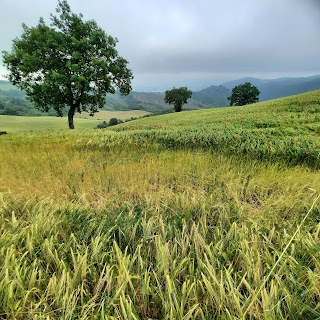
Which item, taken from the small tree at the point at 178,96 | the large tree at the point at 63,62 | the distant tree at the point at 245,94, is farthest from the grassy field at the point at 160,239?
the distant tree at the point at 245,94

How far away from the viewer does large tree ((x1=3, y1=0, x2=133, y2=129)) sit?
2292 centimetres

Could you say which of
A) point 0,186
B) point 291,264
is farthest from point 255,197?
point 0,186

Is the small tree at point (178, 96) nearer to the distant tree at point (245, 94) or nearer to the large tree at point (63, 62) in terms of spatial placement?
the distant tree at point (245, 94)

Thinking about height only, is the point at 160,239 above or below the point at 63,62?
below

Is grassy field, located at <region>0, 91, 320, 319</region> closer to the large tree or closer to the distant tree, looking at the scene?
the large tree

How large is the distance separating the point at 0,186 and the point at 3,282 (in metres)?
3.07

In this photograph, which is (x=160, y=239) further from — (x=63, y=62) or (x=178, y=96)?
(x=178, y=96)

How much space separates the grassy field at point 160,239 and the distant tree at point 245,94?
77.1 meters

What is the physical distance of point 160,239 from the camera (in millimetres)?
2617

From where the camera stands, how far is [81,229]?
2963mm

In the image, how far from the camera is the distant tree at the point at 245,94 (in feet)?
247

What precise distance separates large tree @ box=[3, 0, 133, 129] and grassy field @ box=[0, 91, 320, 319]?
65.0 ft

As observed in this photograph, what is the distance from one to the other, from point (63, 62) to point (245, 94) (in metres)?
66.6

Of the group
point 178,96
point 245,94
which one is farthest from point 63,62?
point 245,94
